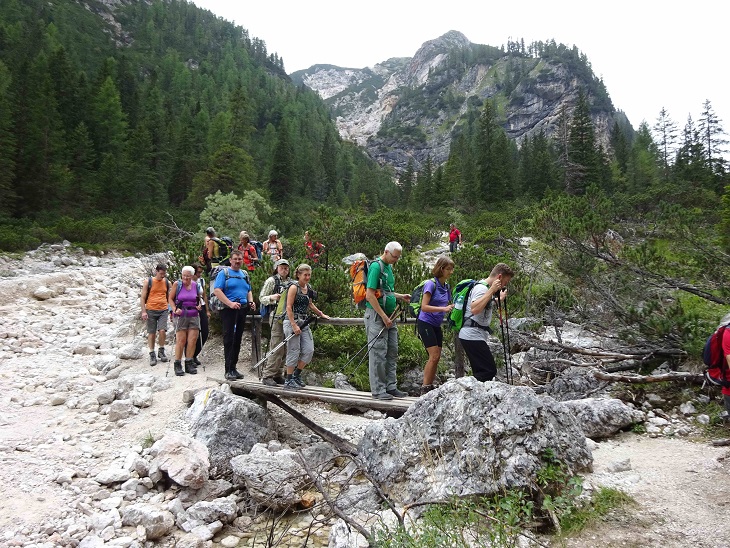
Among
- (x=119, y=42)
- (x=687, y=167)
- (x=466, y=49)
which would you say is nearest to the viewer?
(x=687, y=167)

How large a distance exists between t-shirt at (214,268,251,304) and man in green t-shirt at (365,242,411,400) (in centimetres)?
210

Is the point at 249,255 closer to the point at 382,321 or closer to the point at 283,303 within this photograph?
the point at 283,303

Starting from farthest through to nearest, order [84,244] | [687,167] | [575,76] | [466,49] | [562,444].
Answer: [466,49]
[575,76]
[687,167]
[84,244]
[562,444]

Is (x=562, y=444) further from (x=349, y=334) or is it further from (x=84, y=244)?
(x=84, y=244)

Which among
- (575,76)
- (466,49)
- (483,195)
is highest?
(466,49)

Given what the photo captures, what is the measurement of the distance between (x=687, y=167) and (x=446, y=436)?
43.7 m

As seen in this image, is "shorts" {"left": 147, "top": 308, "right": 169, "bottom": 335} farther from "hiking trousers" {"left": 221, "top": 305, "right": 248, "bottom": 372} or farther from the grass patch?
the grass patch

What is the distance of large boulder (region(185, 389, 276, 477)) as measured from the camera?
17.1 ft

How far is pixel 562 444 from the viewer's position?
366 cm

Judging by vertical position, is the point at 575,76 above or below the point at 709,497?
above

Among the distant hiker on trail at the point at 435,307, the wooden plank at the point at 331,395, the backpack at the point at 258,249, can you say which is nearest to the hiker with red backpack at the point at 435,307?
the distant hiker on trail at the point at 435,307

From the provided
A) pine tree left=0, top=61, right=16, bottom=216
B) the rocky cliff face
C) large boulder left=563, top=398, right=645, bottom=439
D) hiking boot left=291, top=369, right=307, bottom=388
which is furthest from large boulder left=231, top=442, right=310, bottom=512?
the rocky cliff face

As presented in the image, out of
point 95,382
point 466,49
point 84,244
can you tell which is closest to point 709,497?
point 95,382

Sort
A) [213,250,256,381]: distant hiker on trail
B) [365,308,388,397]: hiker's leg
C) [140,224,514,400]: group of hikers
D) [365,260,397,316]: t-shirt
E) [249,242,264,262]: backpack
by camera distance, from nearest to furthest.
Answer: [140,224,514,400]: group of hikers, [365,260,397,316]: t-shirt, [365,308,388,397]: hiker's leg, [213,250,256,381]: distant hiker on trail, [249,242,264,262]: backpack
